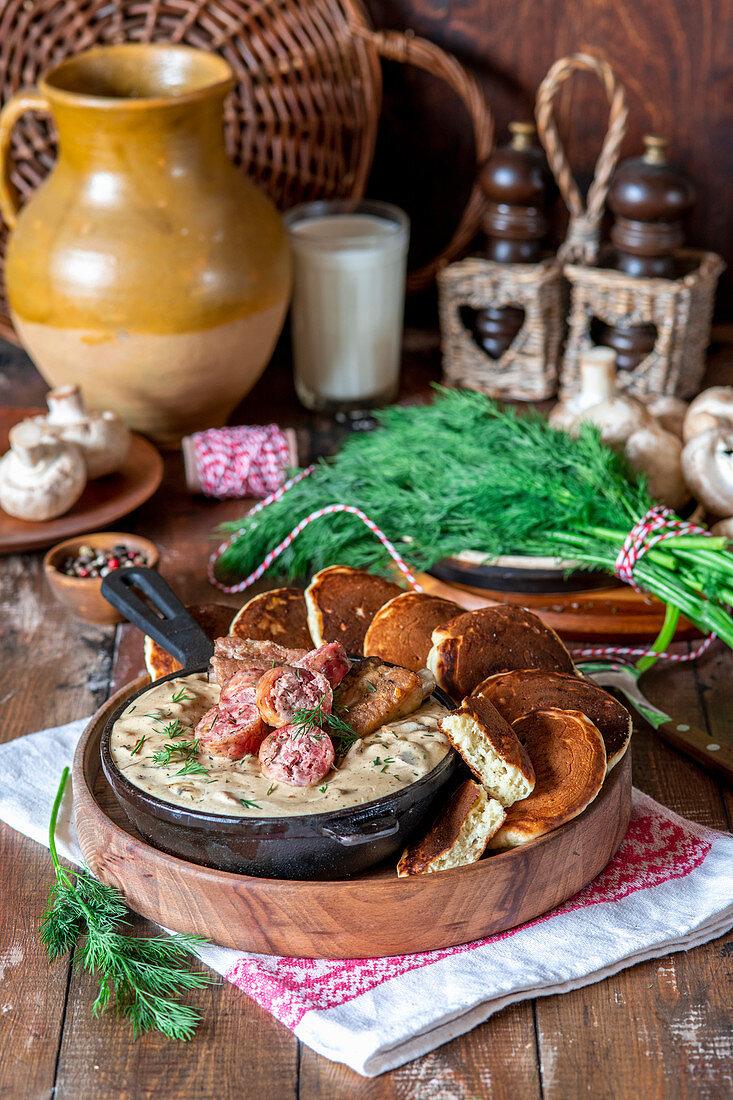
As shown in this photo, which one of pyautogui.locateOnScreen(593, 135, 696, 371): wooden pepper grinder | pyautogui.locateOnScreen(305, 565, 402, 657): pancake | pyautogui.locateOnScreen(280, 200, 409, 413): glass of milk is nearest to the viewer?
pyautogui.locateOnScreen(305, 565, 402, 657): pancake

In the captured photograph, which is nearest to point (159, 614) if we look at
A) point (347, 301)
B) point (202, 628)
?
point (202, 628)

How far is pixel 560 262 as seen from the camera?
2.15 metres

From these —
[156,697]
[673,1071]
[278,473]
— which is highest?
[156,697]

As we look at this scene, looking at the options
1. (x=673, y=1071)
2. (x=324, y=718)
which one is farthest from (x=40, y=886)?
(x=673, y=1071)

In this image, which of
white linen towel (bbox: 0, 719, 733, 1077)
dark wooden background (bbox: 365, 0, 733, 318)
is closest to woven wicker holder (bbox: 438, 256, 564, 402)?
dark wooden background (bbox: 365, 0, 733, 318)

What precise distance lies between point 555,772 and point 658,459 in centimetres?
70

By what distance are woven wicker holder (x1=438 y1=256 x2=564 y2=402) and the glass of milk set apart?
11 centimetres

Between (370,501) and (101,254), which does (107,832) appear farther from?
(101,254)

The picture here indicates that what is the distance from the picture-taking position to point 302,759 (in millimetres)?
917

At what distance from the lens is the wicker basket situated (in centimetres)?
216

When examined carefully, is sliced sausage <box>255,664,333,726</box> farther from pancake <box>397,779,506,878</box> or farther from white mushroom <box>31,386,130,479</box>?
white mushroom <box>31,386,130,479</box>

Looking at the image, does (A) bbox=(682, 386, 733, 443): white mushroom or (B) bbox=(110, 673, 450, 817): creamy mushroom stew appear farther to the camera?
(A) bbox=(682, 386, 733, 443): white mushroom

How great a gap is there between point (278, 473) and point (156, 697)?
0.84m

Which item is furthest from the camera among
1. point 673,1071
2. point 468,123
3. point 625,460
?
point 468,123
